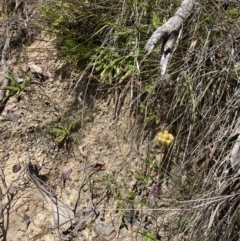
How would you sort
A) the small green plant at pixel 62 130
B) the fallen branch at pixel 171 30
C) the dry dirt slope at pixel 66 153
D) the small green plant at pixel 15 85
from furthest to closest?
the small green plant at pixel 15 85 → the small green plant at pixel 62 130 → the dry dirt slope at pixel 66 153 → the fallen branch at pixel 171 30

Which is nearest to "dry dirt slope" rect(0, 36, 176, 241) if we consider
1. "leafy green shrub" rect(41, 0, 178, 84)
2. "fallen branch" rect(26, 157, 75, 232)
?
"fallen branch" rect(26, 157, 75, 232)

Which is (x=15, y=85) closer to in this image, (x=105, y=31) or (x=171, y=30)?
(x=105, y=31)

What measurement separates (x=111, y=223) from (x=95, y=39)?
1.07 m

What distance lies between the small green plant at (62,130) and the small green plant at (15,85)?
0.33 metres

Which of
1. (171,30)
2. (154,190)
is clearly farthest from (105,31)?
(154,190)

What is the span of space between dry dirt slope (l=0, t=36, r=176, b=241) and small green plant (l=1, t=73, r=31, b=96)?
33 millimetres

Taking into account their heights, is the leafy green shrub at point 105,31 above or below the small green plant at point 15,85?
above

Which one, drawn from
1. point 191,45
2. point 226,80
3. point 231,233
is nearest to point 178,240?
point 231,233

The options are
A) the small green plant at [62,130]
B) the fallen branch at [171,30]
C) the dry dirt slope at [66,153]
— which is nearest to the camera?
the fallen branch at [171,30]

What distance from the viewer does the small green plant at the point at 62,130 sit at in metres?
2.77

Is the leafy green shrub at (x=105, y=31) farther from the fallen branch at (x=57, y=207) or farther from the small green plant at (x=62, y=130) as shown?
the fallen branch at (x=57, y=207)

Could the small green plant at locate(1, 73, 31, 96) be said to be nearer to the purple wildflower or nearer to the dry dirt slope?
the dry dirt slope

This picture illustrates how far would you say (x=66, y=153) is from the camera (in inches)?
109

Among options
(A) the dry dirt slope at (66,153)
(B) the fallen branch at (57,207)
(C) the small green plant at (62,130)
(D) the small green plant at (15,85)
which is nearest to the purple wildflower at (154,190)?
(A) the dry dirt slope at (66,153)
